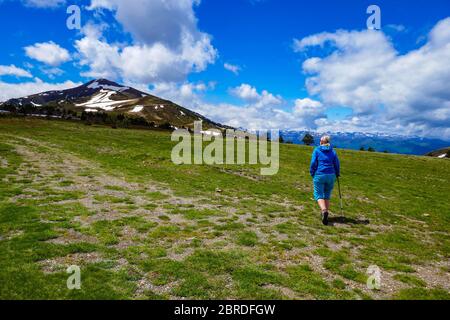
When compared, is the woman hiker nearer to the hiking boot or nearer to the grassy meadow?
the hiking boot

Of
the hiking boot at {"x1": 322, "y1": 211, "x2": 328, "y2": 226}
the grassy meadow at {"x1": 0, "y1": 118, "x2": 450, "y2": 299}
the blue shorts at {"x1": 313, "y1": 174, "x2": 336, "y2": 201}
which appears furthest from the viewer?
the hiking boot at {"x1": 322, "y1": 211, "x2": 328, "y2": 226}

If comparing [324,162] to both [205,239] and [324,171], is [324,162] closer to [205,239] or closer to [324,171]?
[324,171]

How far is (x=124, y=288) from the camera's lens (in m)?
9.78

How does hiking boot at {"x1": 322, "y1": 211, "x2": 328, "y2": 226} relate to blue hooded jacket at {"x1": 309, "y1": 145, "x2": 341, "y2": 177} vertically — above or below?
below

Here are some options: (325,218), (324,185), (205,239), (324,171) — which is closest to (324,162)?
(324,171)

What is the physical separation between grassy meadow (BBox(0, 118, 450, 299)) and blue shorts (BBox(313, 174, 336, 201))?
1870 millimetres

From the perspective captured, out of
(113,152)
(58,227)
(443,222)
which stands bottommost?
(443,222)

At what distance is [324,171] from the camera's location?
18141mm

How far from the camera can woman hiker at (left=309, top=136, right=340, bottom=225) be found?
59.5 ft

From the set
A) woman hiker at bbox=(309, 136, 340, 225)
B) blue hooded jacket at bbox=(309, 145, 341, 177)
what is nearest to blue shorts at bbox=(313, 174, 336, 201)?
woman hiker at bbox=(309, 136, 340, 225)

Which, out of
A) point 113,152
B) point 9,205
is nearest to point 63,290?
point 9,205

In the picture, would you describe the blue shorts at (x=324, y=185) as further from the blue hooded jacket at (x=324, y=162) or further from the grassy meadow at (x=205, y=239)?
the grassy meadow at (x=205, y=239)
